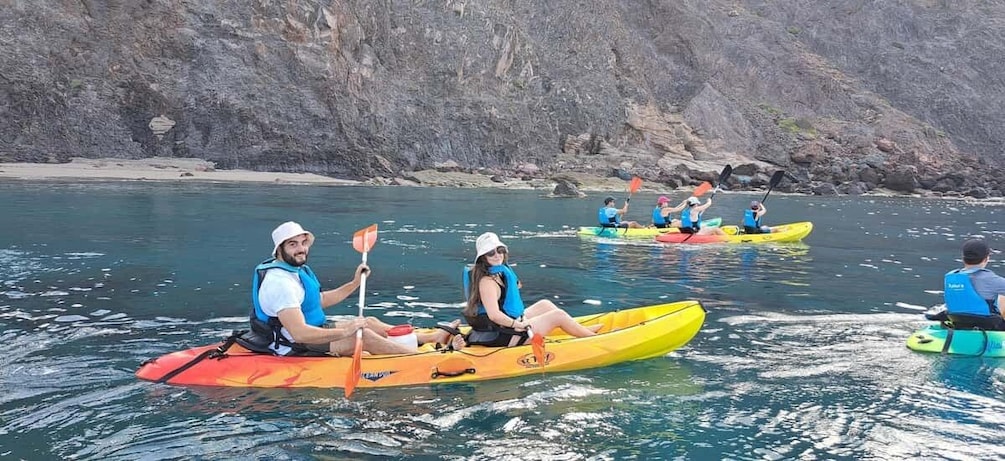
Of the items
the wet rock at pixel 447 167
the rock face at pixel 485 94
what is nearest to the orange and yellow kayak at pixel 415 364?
the rock face at pixel 485 94

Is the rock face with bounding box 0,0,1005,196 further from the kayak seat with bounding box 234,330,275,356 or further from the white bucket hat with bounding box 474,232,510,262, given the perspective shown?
the white bucket hat with bounding box 474,232,510,262

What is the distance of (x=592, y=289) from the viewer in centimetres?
1335

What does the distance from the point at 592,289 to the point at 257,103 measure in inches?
1396

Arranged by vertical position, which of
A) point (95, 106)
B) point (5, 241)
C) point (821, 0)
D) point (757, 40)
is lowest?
point (5, 241)

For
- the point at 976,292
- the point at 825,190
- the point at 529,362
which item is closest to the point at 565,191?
the point at 825,190

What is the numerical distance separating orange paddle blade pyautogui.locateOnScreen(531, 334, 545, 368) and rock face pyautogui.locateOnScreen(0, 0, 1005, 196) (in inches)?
1528

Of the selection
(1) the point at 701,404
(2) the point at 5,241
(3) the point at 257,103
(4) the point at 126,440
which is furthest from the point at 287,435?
(3) the point at 257,103

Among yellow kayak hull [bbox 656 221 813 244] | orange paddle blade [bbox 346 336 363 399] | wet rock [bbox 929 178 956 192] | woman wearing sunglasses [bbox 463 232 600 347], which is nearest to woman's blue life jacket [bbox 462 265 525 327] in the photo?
woman wearing sunglasses [bbox 463 232 600 347]

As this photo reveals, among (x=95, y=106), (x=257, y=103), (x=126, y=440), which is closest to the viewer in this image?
(x=126, y=440)

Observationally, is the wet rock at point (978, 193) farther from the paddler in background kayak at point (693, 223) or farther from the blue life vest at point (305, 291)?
the blue life vest at point (305, 291)

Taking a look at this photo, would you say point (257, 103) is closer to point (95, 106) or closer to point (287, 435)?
point (95, 106)

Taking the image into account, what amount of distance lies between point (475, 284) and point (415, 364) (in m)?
0.95

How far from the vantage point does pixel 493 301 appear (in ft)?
25.0

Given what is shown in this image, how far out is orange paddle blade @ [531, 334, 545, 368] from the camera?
759cm
